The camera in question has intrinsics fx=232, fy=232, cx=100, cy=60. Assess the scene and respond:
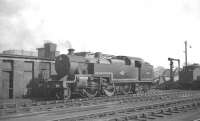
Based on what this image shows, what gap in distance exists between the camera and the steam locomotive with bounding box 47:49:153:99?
52.9ft

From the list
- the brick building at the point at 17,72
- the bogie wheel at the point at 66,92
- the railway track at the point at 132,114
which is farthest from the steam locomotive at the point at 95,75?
the railway track at the point at 132,114

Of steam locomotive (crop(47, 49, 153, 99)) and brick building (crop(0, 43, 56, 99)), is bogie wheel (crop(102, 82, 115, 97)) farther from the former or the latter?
brick building (crop(0, 43, 56, 99))

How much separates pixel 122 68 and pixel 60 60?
537cm

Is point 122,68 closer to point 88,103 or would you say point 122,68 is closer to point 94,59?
point 94,59

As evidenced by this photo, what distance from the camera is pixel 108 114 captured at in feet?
32.9

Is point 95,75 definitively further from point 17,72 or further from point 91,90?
point 17,72

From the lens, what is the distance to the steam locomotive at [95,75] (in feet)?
52.9

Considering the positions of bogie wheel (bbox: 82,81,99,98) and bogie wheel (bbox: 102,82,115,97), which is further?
bogie wheel (bbox: 102,82,115,97)

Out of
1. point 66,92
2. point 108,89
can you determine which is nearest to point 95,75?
point 108,89

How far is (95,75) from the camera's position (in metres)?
17.3

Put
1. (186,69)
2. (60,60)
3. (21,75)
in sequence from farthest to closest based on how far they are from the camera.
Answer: (186,69) < (21,75) < (60,60)

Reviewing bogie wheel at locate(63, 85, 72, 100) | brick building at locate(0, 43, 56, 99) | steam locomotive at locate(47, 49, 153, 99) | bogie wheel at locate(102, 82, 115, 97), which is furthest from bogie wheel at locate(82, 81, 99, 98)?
brick building at locate(0, 43, 56, 99)

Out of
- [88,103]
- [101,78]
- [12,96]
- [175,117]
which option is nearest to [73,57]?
[101,78]

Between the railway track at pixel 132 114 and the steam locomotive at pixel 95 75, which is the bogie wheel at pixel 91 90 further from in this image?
the railway track at pixel 132 114
